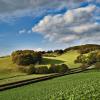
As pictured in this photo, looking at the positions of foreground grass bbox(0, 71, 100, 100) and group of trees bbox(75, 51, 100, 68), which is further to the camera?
group of trees bbox(75, 51, 100, 68)

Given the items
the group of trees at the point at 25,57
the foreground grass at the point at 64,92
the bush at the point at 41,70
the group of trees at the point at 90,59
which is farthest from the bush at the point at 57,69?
the foreground grass at the point at 64,92

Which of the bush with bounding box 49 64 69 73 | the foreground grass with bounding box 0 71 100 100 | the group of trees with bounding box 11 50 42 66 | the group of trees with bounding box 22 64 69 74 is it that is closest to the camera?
the foreground grass with bounding box 0 71 100 100

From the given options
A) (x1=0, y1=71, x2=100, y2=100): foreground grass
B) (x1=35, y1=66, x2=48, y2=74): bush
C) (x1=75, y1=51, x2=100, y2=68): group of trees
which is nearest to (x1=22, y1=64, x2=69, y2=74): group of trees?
(x1=35, y1=66, x2=48, y2=74): bush

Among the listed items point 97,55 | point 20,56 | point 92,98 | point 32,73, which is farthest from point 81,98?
point 97,55

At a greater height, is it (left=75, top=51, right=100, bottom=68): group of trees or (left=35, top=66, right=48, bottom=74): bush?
(left=75, top=51, right=100, bottom=68): group of trees

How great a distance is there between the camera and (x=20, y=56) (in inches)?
5399

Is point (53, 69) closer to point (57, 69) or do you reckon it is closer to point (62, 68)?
point (57, 69)

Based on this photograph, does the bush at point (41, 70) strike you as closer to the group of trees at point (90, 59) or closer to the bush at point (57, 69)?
the bush at point (57, 69)

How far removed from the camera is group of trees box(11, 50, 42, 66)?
5374 inches

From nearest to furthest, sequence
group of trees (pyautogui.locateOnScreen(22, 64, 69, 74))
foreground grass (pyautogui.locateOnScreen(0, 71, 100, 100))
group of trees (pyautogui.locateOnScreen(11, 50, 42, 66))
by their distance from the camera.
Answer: foreground grass (pyautogui.locateOnScreen(0, 71, 100, 100))
group of trees (pyautogui.locateOnScreen(22, 64, 69, 74))
group of trees (pyautogui.locateOnScreen(11, 50, 42, 66))

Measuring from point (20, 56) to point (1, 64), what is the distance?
8.38 m

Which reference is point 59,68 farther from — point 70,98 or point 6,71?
point 70,98

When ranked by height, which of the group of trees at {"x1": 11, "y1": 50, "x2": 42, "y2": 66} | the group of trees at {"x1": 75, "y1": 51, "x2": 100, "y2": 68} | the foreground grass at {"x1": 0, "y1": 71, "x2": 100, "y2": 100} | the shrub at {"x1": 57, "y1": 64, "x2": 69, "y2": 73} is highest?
the group of trees at {"x1": 11, "y1": 50, "x2": 42, "y2": 66}

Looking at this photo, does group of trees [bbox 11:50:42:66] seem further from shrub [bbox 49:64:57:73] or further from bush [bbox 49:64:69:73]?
shrub [bbox 49:64:57:73]
